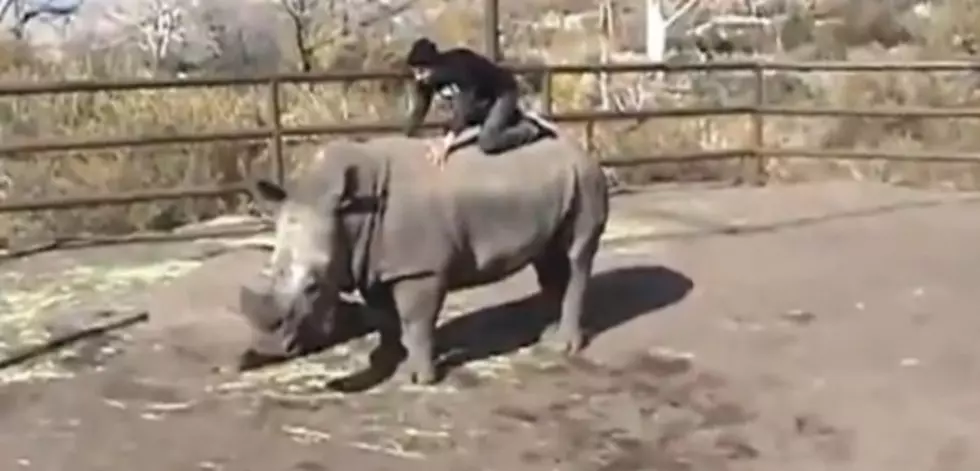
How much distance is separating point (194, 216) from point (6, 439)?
6016 millimetres

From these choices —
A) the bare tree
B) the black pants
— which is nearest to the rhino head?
the black pants

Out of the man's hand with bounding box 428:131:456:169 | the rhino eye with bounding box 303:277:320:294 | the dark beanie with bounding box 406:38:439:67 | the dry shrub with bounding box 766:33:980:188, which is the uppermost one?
the dark beanie with bounding box 406:38:439:67

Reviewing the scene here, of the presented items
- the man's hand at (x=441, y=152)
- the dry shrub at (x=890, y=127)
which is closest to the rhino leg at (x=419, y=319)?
the man's hand at (x=441, y=152)

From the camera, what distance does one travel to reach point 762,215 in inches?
384

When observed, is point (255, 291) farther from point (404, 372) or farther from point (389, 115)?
point (389, 115)

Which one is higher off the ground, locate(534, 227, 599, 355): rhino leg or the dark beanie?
the dark beanie

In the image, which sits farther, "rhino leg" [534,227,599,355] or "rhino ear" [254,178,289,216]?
"rhino leg" [534,227,599,355]

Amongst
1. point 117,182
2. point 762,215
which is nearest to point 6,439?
point 762,215

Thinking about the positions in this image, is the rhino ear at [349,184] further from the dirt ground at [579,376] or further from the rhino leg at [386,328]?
the dirt ground at [579,376]

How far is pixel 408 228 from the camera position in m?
5.70

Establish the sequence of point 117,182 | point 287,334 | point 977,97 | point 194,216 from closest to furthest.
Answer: point 287,334, point 194,216, point 117,182, point 977,97

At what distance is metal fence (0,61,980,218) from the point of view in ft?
29.7

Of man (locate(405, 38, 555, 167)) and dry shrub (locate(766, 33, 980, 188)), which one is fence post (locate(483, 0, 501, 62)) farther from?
dry shrub (locate(766, 33, 980, 188))

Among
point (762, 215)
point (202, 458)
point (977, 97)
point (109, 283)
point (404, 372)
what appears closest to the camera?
point (202, 458)
